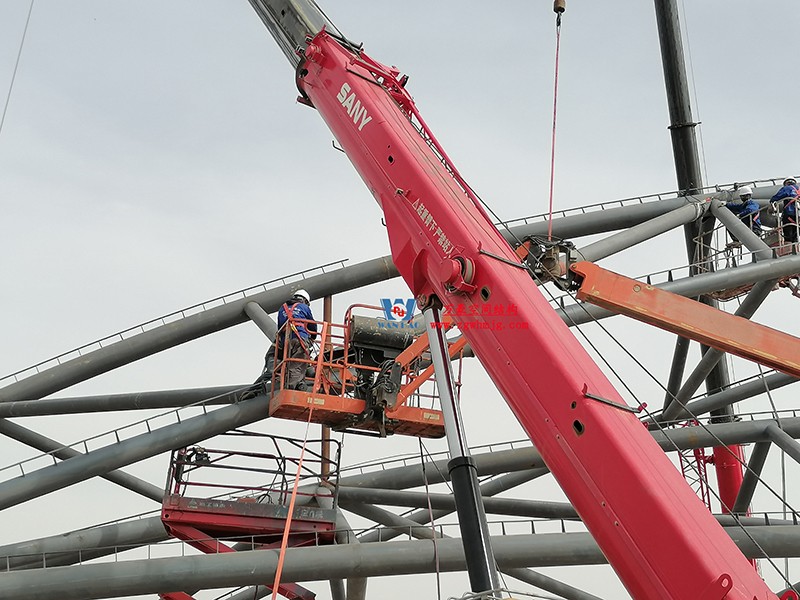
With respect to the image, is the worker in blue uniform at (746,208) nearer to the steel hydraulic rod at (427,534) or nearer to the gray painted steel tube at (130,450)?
the steel hydraulic rod at (427,534)

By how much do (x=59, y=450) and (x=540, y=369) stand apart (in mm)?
12314

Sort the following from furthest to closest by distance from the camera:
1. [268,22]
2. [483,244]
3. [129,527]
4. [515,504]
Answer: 1. [515,504]
2. [129,527]
3. [268,22]
4. [483,244]

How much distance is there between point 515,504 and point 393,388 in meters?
5.33

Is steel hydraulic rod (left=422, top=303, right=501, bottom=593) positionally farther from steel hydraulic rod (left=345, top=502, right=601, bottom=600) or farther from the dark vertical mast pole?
the dark vertical mast pole

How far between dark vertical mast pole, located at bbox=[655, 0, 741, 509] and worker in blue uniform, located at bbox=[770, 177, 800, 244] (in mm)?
1561

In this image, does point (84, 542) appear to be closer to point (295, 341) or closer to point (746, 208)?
point (295, 341)

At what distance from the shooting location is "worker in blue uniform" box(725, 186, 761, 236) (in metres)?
21.5

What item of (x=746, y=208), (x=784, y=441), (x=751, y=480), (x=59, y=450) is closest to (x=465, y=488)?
(x=784, y=441)

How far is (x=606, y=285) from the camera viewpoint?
400 inches

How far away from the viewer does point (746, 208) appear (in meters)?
21.8

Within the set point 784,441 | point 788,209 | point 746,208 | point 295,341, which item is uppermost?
point 746,208

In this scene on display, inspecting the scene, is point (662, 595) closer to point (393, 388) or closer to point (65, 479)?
point (393, 388)

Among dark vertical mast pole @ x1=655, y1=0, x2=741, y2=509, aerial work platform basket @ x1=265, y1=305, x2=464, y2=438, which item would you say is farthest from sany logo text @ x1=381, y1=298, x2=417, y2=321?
dark vertical mast pole @ x1=655, y1=0, x2=741, y2=509

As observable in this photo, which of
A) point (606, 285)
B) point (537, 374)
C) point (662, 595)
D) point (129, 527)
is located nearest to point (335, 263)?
point (129, 527)
